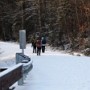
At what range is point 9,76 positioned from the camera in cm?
1087

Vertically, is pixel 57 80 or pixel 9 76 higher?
pixel 9 76

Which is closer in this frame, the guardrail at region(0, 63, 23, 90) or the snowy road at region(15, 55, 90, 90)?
the guardrail at region(0, 63, 23, 90)

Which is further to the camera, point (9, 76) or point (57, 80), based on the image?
point (57, 80)

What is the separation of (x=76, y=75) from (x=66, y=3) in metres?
35.5

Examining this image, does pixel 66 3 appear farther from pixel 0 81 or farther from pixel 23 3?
pixel 0 81

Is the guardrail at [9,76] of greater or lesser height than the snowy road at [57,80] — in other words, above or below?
above

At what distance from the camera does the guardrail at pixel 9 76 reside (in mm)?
9873

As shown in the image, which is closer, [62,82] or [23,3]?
[62,82]

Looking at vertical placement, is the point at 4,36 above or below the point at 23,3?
below

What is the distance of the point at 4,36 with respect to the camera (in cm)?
6925

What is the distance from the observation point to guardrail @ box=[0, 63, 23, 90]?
32.4 ft

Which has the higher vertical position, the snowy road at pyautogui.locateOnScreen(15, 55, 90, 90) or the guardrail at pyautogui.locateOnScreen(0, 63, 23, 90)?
the guardrail at pyautogui.locateOnScreen(0, 63, 23, 90)

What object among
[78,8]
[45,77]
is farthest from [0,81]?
[78,8]

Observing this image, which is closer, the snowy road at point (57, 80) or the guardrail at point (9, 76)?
the guardrail at point (9, 76)
